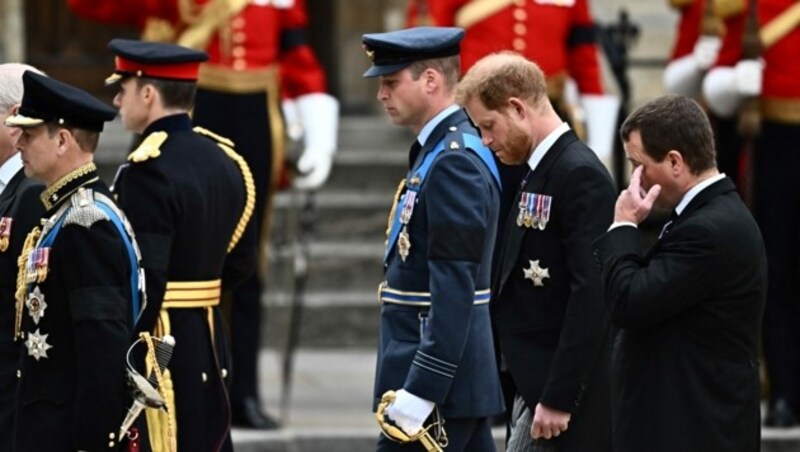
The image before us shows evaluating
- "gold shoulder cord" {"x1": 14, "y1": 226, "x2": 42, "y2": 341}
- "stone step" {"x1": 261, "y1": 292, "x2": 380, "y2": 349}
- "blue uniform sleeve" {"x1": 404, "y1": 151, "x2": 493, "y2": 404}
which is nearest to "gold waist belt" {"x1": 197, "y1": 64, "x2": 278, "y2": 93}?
"stone step" {"x1": 261, "y1": 292, "x2": 380, "y2": 349}

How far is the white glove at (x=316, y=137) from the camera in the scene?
989 cm

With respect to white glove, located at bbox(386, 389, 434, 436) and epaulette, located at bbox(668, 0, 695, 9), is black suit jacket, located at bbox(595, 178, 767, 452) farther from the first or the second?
epaulette, located at bbox(668, 0, 695, 9)

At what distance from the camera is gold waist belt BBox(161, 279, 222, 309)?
6.93 metres

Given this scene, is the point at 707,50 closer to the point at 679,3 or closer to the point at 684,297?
the point at 679,3

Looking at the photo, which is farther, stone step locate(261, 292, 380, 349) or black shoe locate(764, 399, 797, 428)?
stone step locate(261, 292, 380, 349)

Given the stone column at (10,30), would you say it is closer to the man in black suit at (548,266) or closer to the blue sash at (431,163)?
the blue sash at (431,163)

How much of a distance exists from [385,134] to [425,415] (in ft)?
24.0

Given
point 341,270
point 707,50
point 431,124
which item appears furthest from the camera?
point 341,270

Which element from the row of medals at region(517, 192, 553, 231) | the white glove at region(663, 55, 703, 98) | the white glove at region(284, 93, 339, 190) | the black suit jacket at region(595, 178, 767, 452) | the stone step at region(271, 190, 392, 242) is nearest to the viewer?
the black suit jacket at region(595, 178, 767, 452)

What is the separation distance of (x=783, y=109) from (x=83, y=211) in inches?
191

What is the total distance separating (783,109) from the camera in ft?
32.6

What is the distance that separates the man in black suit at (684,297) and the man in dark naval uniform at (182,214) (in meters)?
1.59

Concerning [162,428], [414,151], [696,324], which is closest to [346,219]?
[162,428]

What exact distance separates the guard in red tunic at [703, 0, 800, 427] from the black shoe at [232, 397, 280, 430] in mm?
2276
